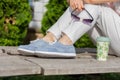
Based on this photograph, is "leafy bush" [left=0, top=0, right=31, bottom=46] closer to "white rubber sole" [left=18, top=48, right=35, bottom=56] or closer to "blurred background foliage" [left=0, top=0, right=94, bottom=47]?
"blurred background foliage" [left=0, top=0, right=94, bottom=47]

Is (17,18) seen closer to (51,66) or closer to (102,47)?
(102,47)

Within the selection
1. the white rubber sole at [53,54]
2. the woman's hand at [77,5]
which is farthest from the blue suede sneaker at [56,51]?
the woman's hand at [77,5]

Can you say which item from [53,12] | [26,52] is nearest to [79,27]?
[26,52]

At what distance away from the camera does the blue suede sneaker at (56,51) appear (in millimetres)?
2615

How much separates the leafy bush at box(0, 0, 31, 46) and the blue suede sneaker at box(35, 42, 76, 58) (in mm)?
2606

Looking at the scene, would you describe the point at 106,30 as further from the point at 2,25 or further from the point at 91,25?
the point at 2,25

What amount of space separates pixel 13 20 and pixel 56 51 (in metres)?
2.82

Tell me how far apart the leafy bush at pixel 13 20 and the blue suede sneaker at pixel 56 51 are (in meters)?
2.61

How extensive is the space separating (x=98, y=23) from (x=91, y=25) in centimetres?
18

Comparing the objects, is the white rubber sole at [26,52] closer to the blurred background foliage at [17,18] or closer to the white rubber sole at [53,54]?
the white rubber sole at [53,54]

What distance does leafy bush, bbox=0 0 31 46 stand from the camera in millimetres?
5250

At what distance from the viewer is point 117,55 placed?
3.11 meters

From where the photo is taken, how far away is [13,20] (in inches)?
212

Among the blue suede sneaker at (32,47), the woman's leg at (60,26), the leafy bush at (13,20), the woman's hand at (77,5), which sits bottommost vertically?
the leafy bush at (13,20)
